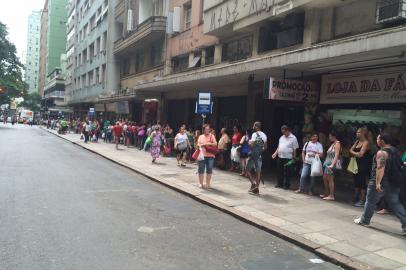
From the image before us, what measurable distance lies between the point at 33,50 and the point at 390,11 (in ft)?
517

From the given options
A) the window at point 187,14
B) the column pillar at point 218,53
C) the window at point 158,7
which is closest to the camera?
the column pillar at point 218,53

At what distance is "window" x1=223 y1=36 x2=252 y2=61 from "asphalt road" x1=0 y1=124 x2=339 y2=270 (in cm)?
960

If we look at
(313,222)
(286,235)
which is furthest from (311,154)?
(286,235)

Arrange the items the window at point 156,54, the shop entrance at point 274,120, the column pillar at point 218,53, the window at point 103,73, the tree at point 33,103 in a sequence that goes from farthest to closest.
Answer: the tree at point 33,103
the window at point 103,73
the window at point 156,54
the column pillar at point 218,53
the shop entrance at point 274,120

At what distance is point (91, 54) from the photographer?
5225 cm

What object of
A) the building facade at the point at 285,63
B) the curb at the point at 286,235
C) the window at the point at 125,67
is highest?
the window at the point at 125,67

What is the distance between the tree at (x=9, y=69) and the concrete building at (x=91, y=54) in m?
7.28

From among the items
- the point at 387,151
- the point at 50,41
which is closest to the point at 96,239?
the point at 387,151

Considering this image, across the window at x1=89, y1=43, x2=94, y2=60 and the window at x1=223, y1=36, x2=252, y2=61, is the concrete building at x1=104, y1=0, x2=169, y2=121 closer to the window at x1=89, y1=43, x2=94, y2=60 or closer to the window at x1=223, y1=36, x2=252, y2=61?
the window at x1=223, y1=36, x2=252, y2=61

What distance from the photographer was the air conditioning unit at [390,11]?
1143 cm

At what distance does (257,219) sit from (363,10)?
25.0 ft

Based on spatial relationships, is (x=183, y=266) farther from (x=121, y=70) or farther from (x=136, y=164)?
(x=121, y=70)

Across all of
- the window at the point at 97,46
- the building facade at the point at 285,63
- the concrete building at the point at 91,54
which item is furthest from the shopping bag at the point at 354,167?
the window at the point at 97,46

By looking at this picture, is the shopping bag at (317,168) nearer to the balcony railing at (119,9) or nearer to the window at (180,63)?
the window at (180,63)
